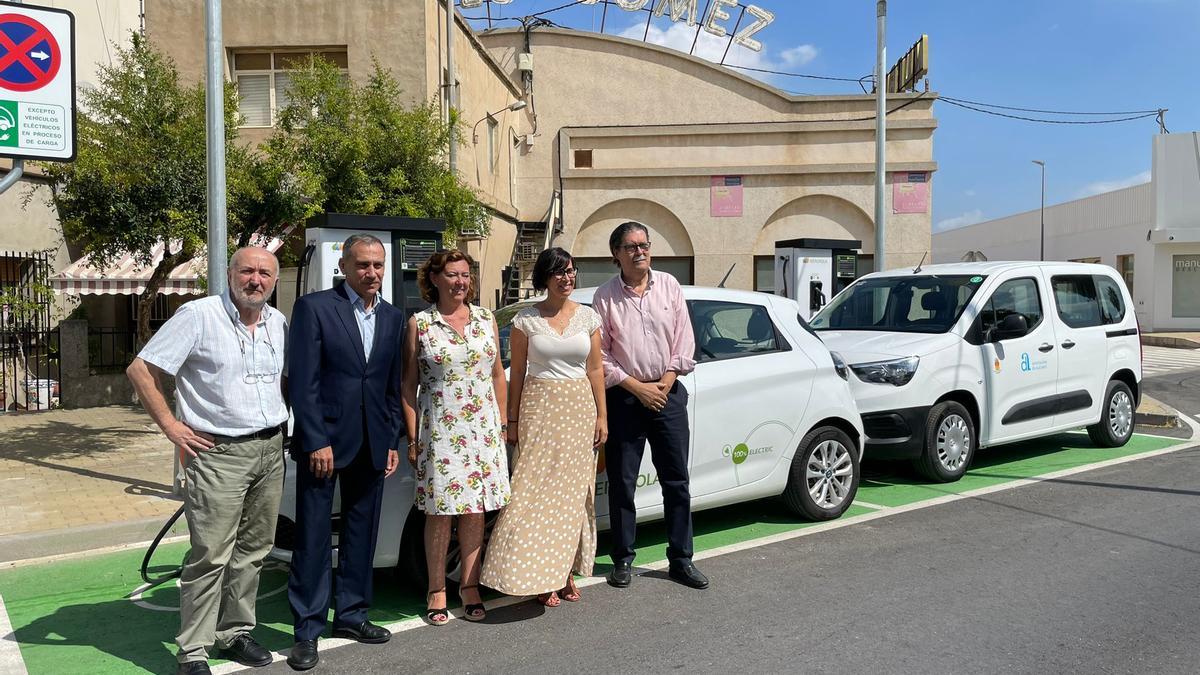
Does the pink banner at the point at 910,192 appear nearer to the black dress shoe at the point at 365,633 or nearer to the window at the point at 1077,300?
the window at the point at 1077,300

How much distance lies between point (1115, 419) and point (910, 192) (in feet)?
59.2

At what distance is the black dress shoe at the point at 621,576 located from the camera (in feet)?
16.6

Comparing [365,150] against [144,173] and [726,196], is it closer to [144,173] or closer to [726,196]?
[144,173]

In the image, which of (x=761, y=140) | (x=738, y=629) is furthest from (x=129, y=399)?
(x=761, y=140)

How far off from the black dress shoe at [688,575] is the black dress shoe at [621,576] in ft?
0.87

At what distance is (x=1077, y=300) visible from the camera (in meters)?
8.94

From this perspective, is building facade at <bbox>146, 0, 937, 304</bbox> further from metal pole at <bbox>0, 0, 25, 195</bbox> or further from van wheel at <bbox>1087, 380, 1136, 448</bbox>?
metal pole at <bbox>0, 0, 25, 195</bbox>

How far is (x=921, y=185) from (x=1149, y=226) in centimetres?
1286

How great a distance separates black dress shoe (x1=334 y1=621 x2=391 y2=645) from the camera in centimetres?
429

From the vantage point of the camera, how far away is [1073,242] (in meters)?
41.6

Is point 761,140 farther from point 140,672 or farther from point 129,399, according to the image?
point 140,672

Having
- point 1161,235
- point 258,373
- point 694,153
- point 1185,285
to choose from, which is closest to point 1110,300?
point 258,373

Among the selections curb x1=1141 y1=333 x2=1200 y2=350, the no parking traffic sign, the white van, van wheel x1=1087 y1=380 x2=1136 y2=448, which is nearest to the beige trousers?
the no parking traffic sign

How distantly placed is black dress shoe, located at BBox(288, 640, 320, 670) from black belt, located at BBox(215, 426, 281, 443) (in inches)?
37.4
